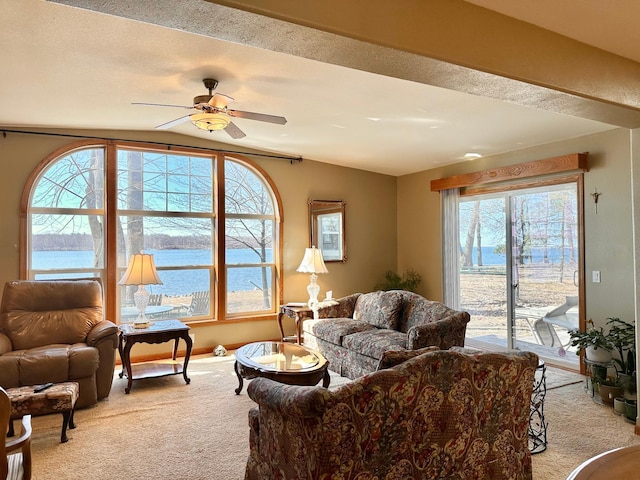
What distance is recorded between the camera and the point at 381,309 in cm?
489

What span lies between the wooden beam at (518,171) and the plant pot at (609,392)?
224cm

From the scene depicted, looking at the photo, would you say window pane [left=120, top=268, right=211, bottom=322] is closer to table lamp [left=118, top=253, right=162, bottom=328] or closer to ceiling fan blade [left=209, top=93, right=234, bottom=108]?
table lamp [left=118, top=253, right=162, bottom=328]

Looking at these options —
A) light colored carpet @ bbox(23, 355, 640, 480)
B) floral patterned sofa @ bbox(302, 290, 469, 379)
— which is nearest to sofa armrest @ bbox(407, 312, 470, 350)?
floral patterned sofa @ bbox(302, 290, 469, 379)

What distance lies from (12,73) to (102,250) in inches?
95.8

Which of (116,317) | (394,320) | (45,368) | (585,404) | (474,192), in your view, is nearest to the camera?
(45,368)

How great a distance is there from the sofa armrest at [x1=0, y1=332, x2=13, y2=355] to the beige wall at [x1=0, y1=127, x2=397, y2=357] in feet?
3.60

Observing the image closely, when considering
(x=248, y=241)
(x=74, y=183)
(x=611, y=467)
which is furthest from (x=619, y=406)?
(x=74, y=183)

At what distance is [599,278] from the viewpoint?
14.4ft

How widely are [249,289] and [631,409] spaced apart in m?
4.56

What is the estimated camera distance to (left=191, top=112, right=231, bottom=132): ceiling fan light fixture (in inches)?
133

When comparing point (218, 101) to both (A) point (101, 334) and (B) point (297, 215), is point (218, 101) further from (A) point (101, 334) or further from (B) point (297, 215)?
(B) point (297, 215)

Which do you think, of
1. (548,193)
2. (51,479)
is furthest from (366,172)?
(51,479)

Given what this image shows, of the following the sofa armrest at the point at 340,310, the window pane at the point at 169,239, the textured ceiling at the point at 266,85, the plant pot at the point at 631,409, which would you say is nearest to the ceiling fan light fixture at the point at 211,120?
the textured ceiling at the point at 266,85

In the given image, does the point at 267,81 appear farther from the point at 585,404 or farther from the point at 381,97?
the point at 585,404
